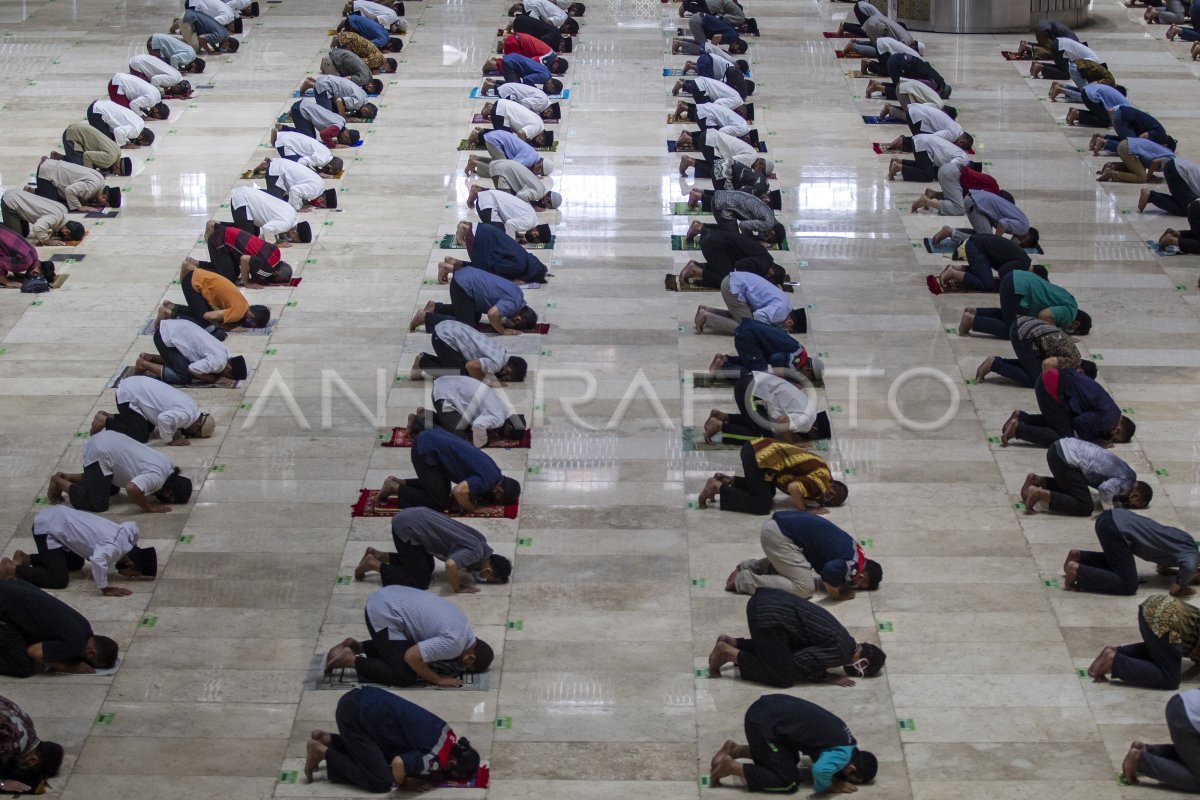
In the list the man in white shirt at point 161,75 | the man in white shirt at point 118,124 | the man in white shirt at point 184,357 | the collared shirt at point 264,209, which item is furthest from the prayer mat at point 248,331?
the man in white shirt at point 161,75

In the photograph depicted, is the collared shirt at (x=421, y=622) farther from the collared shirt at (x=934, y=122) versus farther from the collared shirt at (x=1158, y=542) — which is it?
the collared shirt at (x=934, y=122)

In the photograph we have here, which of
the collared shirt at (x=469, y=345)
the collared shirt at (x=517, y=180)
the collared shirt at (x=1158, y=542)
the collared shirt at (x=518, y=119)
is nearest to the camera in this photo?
the collared shirt at (x=1158, y=542)

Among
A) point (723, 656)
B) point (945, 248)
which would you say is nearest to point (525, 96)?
point (945, 248)

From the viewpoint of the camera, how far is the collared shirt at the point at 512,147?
23047 millimetres

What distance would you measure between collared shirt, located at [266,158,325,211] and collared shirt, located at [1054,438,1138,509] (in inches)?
411

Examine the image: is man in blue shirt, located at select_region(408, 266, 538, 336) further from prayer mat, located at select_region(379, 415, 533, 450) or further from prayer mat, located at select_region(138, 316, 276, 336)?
prayer mat, located at select_region(379, 415, 533, 450)

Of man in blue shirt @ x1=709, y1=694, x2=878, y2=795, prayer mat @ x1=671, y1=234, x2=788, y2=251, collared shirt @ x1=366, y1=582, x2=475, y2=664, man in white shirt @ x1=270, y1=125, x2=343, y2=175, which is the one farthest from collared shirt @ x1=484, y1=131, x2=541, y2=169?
man in blue shirt @ x1=709, y1=694, x2=878, y2=795

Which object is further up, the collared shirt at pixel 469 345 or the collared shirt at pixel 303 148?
the collared shirt at pixel 303 148

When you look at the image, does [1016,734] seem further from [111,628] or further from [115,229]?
[115,229]

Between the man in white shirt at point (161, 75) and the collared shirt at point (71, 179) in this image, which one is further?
the man in white shirt at point (161, 75)

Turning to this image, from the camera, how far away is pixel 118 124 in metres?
24.4

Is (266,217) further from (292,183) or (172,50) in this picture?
(172,50)

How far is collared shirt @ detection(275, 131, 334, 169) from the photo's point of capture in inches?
912

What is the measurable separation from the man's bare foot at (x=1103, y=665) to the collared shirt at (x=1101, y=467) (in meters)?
2.37
